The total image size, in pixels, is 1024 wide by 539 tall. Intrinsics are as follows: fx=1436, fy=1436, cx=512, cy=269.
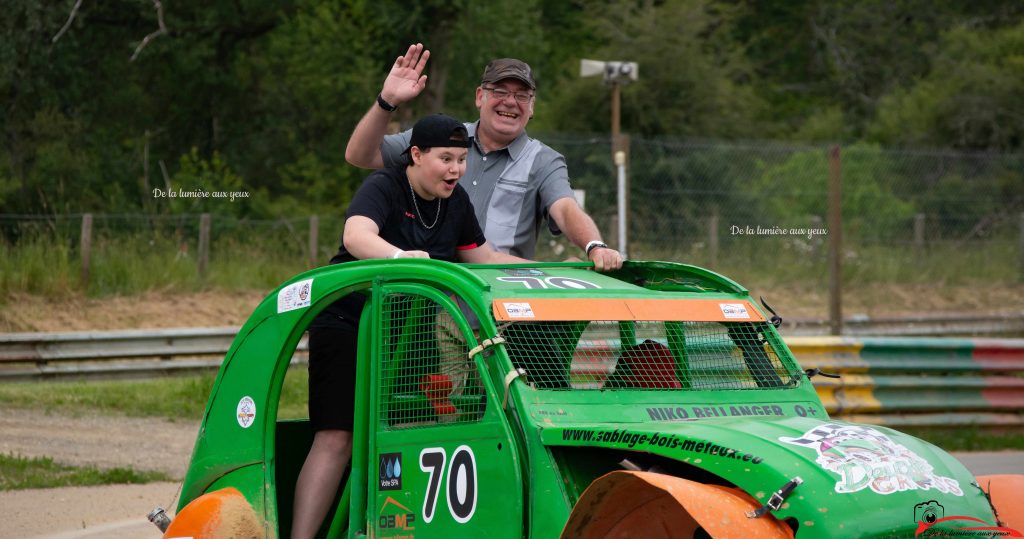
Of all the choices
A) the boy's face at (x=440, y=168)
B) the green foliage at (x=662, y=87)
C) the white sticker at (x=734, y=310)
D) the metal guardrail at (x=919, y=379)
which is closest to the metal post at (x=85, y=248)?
the metal guardrail at (x=919, y=379)

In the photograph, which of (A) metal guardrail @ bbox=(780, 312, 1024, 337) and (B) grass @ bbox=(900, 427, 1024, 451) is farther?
(A) metal guardrail @ bbox=(780, 312, 1024, 337)

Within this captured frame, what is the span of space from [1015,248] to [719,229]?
6.33 meters

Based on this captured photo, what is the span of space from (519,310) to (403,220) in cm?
98

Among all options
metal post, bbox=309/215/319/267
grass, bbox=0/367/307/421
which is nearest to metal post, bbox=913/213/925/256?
metal post, bbox=309/215/319/267

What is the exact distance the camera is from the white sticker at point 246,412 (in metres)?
5.85

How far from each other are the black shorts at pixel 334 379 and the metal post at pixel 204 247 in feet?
47.7

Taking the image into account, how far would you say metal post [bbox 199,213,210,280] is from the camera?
19.8 m

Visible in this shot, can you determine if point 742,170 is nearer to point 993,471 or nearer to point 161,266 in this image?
point 161,266

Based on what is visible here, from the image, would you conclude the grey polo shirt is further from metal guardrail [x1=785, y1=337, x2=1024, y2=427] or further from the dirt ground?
metal guardrail [x1=785, y1=337, x2=1024, y2=427]

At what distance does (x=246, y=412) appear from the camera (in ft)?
19.3

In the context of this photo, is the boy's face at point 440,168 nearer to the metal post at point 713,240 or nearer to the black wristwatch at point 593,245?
the black wristwatch at point 593,245

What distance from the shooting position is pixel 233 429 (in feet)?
19.4

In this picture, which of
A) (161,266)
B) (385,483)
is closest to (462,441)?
(385,483)

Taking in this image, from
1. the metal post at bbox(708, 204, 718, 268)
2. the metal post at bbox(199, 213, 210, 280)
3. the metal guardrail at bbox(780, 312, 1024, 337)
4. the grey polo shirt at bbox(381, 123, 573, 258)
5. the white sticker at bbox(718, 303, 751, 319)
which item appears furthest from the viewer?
the metal post at bbox(708, 204, 718, 268)
